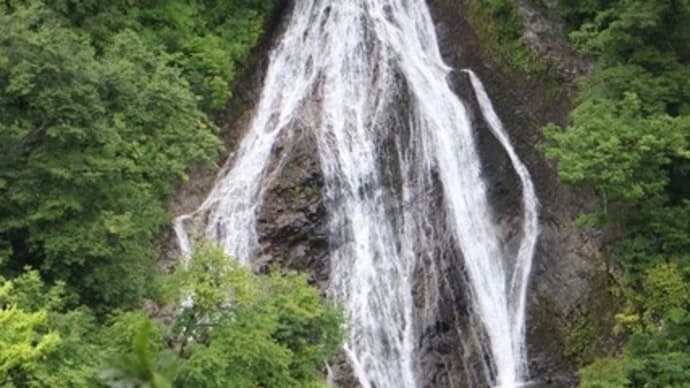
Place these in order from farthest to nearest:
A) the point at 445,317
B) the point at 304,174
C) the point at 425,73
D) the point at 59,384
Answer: the point at 425,73
the point at 304,174
the point at 445,317
the point at 59,384

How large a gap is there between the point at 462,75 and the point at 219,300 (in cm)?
1150

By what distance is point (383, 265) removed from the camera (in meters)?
17.1

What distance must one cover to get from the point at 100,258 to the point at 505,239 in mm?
9454

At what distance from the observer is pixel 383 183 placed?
18297 mm

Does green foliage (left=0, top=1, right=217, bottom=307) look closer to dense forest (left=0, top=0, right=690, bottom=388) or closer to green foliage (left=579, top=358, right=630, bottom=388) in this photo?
dense forest (left=0, top=0, right=690, bottom=388)

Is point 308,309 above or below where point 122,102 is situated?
below

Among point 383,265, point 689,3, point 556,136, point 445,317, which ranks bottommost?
point 445,317

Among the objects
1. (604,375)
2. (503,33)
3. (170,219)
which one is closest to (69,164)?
(170,219)

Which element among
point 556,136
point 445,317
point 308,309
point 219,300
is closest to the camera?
point 219,300

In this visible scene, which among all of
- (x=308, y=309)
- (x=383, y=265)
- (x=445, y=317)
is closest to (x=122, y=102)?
(x=308, y=309)

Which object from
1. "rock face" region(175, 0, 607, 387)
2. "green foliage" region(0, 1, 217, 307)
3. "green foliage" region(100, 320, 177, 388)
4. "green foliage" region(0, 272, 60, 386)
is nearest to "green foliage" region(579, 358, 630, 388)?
"rock face" region(175, 0, 607, 387)

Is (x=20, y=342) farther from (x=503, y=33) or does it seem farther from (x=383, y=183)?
(x=503, y=33)

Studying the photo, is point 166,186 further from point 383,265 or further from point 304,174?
point 383,265

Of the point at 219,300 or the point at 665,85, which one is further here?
the point at 665,85
